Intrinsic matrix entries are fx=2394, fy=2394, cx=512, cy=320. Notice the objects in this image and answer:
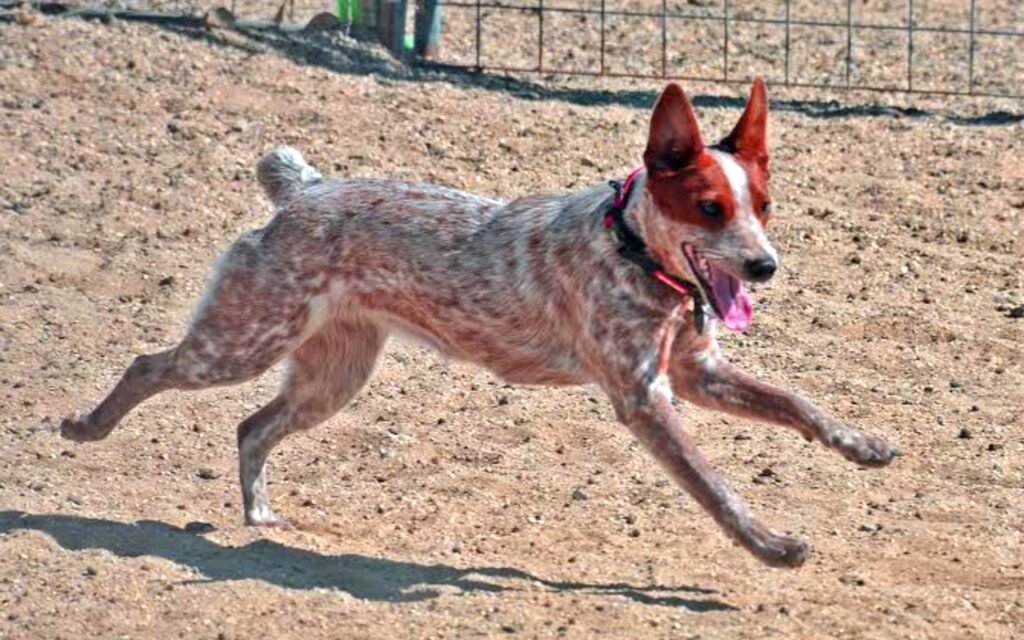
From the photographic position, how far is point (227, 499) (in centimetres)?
811

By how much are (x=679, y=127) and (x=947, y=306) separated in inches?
132

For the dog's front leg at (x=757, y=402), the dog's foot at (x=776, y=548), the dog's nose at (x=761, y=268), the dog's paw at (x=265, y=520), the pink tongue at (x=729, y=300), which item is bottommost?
the dog's paw at (x=265, y=520)

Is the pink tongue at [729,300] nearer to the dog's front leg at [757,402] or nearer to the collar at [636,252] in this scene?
the collar at [636,252]

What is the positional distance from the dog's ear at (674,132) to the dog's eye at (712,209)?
15 cm

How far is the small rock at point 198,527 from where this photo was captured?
7.64 metres

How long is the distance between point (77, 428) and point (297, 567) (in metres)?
1.18

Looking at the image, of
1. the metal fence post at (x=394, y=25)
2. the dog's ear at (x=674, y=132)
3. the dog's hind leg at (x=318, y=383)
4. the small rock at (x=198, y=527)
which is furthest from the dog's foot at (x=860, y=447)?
the metal fence post at (x=394, y=25)

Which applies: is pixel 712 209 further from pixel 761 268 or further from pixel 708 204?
pixel 761 268

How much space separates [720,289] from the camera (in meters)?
7.05

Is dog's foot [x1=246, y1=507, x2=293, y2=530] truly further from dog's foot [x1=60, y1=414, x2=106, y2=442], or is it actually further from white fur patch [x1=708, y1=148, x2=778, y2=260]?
white fur patch [x1=708, y1=148, x2=778, y2=260]

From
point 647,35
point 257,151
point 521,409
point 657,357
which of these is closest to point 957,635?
point 657,357

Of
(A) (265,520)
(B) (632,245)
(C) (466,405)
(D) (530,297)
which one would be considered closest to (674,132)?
(B) (632,245)

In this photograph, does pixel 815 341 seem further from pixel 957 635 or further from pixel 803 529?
pixel 957 635

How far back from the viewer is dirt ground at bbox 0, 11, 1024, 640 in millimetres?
6996
